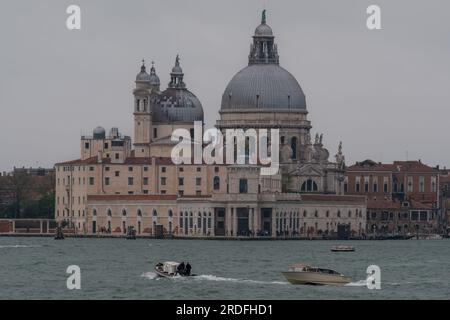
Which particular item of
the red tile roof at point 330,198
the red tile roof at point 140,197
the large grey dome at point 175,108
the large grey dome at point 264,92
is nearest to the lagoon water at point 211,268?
the red tile roof at point 140,197

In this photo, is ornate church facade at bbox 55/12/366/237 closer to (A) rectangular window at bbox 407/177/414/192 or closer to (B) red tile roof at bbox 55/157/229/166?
(B) red tile roof at bbox 55/157/229/166

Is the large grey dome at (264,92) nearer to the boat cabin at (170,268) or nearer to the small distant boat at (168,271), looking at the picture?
the small distant boat at (168,271)

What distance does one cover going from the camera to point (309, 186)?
140250mm

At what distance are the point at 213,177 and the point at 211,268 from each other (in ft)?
161

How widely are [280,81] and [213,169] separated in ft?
40.5

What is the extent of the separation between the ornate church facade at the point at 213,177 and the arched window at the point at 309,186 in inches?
2.4

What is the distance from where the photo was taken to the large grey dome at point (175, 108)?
463 ft

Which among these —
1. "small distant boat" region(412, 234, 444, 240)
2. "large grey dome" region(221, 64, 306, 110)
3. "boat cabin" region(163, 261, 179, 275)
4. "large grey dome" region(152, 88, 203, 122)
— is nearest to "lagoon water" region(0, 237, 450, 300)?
"boat cabin" region(163, 261, 179, 275)

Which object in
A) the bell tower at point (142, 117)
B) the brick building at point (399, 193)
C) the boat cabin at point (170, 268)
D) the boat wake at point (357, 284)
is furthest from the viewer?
the brick building at point (399, 193)

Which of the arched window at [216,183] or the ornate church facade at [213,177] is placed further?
the arched window at [216,183]

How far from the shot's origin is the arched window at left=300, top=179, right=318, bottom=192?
140000 mm

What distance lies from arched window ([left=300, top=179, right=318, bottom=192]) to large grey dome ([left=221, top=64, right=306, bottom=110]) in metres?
5.10

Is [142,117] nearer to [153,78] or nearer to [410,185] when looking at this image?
[153,78]
